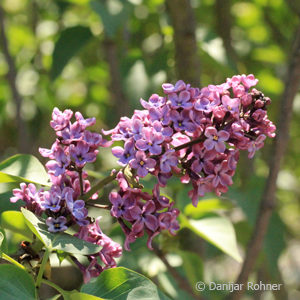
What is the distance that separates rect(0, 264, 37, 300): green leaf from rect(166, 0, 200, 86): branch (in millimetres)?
941

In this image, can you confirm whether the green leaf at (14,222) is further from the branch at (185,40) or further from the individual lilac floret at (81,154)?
the branch at (185,40)

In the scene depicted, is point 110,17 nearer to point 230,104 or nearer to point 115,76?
point 115,76

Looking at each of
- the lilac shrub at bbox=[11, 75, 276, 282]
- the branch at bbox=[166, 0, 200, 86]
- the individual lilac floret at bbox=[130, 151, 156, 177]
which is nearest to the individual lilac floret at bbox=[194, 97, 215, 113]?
the lilac shrub at bbox=[11, 75, 276, 282]

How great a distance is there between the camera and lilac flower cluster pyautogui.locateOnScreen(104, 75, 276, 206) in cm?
89

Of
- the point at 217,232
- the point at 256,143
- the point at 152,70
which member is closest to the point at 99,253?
the point at 256,143

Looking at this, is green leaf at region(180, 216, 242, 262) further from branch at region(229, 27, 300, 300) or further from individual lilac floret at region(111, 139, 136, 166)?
individual lilac floret at region(111, 139, 136, 166)

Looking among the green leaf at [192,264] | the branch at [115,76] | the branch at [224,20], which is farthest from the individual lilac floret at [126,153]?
the branch at [224,20]

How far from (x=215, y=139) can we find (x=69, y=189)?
24 cm

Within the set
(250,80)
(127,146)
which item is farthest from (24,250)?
(250,80)

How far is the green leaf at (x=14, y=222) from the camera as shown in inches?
38.6

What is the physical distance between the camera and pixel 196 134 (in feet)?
3.06

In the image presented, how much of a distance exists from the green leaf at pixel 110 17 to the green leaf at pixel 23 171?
1.91 feet

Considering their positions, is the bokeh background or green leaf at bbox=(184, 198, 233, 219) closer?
green leaf at bbox=(184, 198, 233, 219)

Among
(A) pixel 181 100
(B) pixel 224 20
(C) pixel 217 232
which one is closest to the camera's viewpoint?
(A) pixel 181 100
